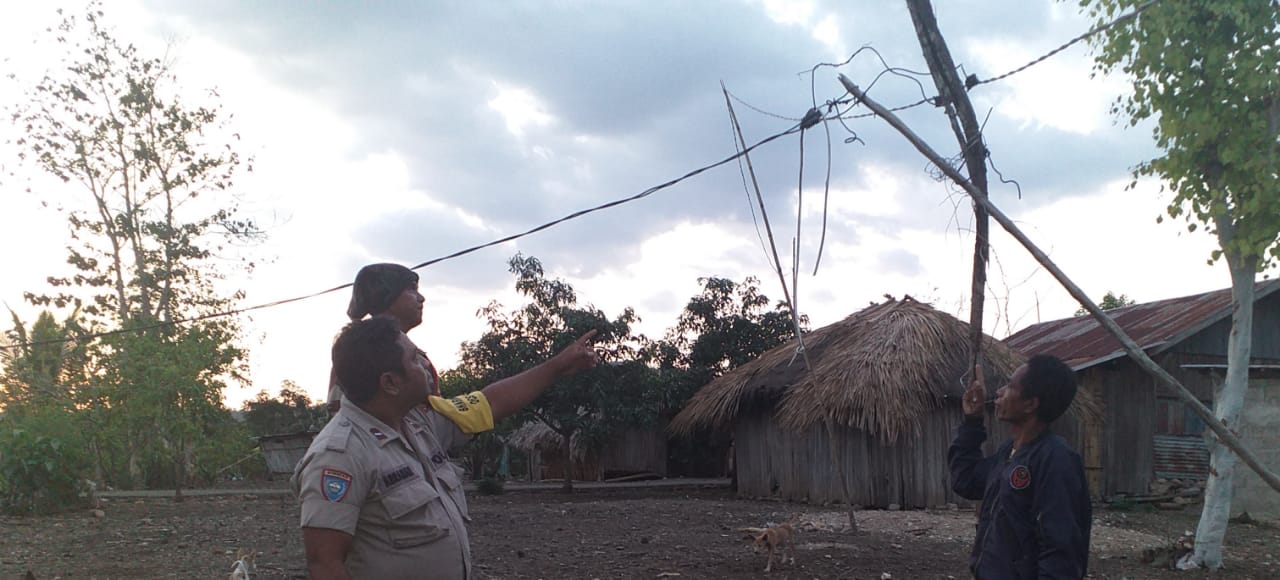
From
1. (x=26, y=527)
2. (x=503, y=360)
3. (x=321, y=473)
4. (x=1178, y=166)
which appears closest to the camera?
(x=321, y=473)

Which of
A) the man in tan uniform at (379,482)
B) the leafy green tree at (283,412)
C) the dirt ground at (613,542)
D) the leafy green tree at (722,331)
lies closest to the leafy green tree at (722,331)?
the leafy green tree at (722,331)

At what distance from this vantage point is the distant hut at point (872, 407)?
1515 cm

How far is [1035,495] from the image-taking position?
2879 mm

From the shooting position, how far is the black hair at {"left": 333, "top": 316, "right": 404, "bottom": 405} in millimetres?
2254

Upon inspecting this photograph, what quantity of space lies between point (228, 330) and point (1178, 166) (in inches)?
679

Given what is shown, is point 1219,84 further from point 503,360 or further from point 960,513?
point 503,360

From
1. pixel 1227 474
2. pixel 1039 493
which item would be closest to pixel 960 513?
pixel 1227 474

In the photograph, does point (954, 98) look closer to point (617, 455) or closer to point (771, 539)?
point (771, 539)

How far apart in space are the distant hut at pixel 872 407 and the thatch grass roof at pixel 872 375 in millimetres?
21

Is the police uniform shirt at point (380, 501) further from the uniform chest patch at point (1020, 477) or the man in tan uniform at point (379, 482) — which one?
the uniform chest patch at point (1020, 477)

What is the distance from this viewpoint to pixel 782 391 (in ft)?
55.9

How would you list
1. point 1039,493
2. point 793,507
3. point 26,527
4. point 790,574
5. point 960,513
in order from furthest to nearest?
point 793,507 < point 960,513 < point 26,527 < point 790,574 < point 1039,493

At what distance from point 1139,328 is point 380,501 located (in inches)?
728

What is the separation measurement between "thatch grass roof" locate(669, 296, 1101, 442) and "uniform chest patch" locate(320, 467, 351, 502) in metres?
13.2
